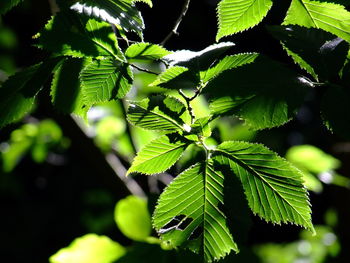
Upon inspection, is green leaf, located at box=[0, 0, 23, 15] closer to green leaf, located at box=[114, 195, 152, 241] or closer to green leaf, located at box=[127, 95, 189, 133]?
green leaf, located at box=[127, 95, 189, 133]

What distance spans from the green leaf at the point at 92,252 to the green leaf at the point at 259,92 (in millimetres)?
600

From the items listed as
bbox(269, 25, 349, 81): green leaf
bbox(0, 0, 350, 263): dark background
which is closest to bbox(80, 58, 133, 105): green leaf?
bbox(269, 25, 349, 81): green leaf

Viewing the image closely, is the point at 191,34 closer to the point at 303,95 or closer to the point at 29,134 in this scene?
the point at 29,134

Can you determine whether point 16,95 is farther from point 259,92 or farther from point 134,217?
point 134,217

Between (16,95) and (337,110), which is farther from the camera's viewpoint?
(16,95)

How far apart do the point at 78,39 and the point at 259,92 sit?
282mm

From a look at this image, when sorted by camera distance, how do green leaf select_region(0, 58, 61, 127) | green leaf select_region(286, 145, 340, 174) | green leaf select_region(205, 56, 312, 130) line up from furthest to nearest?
green leaf select_region(286, 145, 340, 174), green leaf select_region(0, 58, 61, 127), green leaf select_region(205, 56, 312, 130)

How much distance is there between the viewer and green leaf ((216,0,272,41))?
28.5 inches

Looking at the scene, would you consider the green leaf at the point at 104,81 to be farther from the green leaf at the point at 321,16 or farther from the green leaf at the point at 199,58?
the green leaf at the point at 321,16

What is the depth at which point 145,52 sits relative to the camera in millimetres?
689

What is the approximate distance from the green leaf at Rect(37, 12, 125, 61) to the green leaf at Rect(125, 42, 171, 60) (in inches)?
0.8

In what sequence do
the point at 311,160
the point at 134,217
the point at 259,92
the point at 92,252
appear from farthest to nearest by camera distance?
the point at 311,160 < the point at 134,217 < the point at 92,252 < the point at 259,92

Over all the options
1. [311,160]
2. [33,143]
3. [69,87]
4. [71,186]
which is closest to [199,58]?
[69,87]

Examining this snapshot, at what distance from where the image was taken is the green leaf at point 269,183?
639 millimetres
